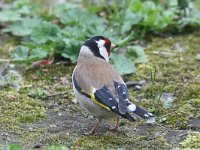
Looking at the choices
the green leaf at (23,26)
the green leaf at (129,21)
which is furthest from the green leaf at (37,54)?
the green leaf at (129,21)

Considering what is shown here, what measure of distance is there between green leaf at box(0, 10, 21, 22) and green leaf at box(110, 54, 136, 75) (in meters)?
1.58

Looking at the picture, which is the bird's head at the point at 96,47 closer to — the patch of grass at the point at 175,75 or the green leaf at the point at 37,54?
the patch of grass at the point at 175,75

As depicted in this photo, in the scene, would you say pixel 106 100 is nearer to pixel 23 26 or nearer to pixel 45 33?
pixel 45 33

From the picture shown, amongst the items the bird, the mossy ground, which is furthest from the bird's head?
the mossy ground

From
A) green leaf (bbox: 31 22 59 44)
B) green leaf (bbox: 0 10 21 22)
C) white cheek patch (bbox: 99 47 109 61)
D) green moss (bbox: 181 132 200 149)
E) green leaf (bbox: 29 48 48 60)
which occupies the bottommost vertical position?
green leaf (bbox: 0 10 21 22)

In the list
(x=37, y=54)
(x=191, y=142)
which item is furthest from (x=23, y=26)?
(x=191, y=142)

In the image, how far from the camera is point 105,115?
5.33m

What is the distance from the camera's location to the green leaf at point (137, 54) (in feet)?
24.0

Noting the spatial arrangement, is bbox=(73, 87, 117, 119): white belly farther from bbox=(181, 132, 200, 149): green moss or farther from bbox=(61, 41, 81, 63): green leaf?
bbox=(61, 41, 81, 63): green leaf

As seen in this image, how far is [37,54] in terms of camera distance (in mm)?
7027

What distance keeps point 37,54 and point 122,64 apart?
0.96 m

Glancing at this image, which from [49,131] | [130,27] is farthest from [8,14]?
[49,131]

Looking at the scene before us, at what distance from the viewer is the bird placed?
5070mm

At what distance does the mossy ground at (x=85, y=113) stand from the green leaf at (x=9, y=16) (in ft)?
3.74
